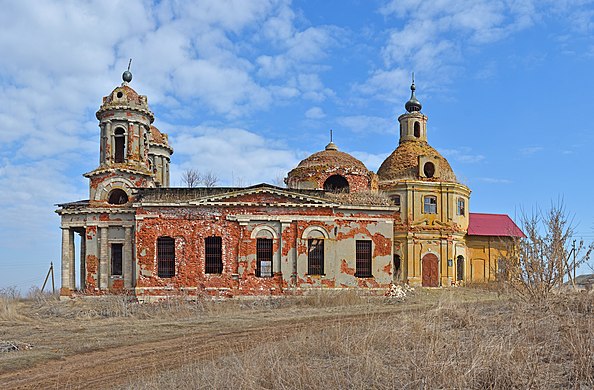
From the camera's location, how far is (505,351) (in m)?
6.89

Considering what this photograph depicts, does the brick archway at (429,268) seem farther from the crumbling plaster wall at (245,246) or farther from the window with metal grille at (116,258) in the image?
the window with metal grille at (116,258)

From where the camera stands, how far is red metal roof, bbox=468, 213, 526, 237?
36.7m

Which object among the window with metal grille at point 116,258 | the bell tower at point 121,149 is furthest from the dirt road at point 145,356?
the bell tower at point 121,149

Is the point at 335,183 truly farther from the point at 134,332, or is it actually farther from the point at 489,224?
the point at 134,332

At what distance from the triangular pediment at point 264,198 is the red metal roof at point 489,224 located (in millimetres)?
15311

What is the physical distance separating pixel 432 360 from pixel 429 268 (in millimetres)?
28194

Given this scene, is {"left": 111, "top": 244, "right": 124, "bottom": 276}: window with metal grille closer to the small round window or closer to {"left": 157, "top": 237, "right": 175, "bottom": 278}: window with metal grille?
{"left": 157, "top": 237, "right": 175, "bottom": 278}: window with metal grille

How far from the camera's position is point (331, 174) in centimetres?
3053

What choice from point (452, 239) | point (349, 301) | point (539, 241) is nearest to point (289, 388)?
point (539, 241)

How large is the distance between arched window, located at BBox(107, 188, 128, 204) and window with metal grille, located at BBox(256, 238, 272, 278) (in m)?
7.58

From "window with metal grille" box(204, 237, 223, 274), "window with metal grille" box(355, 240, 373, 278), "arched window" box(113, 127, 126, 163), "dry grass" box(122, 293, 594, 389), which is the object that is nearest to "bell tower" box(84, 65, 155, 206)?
"arched window" box(113, 127, 126, 163)

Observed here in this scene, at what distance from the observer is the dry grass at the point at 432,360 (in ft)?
20.6

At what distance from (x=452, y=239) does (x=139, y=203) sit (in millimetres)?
19681

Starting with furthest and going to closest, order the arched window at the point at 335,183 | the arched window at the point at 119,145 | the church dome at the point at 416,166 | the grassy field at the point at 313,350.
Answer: the church dome at the point at 416,166, the arched window at the point at 335,183, the arched window at the point at 119,145, the grassy field at the point at 313,350
